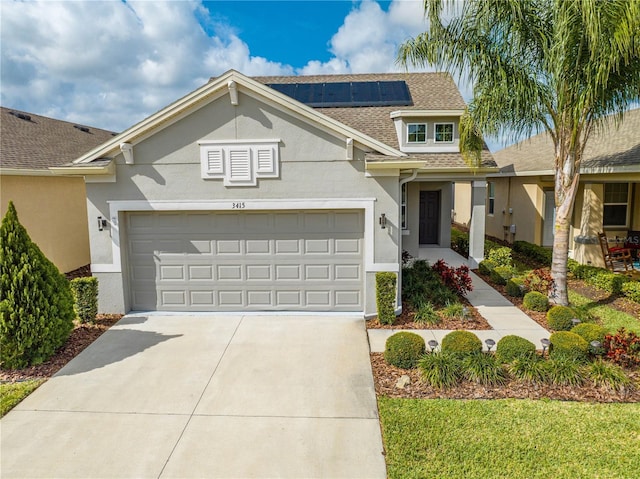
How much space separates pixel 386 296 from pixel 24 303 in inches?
268

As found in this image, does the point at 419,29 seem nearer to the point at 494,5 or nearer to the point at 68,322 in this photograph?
the point at 494,5

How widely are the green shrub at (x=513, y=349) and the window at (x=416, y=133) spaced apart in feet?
30.6

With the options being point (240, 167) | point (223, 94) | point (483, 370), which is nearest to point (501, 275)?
point (483, 370)

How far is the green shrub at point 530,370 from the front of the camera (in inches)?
257

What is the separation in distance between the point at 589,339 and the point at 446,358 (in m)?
2.70

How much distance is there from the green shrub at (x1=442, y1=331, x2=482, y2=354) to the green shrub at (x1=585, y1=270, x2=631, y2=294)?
21.4ft

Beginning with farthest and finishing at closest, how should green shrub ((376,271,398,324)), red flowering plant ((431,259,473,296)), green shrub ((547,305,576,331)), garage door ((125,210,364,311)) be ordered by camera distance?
red flowering plant ((431,259,473,296)) < garage door ((125,210,364,311)) < green shrub ((376,271,398,324)) < green shrub ((547,305,576,331))

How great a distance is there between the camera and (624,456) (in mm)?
4902

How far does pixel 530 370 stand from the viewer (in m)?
6.62

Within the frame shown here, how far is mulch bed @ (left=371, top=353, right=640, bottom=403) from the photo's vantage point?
6.21m

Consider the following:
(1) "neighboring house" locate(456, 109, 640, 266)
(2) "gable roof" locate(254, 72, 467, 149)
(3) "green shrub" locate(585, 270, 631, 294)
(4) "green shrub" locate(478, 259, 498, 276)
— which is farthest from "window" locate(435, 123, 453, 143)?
(3) "green shrub" locate(585, 270, 631, 294)

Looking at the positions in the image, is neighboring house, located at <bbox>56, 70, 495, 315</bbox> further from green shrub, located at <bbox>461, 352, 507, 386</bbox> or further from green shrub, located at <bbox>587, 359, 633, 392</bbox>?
green shrub, located at <bbox>587, 359, 633, 392</bbox>

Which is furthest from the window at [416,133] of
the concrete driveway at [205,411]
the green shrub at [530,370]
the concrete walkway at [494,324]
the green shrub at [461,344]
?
the green shrub at [530,370]

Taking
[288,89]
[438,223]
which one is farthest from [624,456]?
[288,89]
